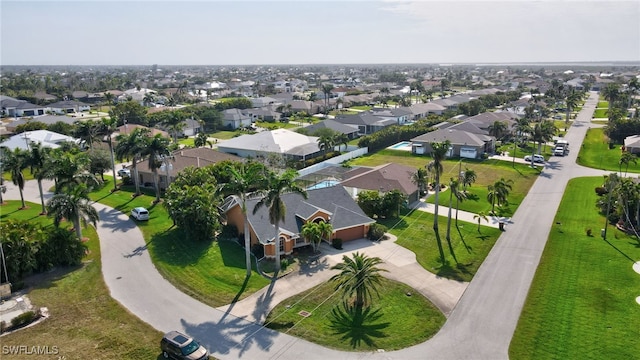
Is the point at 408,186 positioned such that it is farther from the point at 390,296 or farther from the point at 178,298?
the point at 178,298

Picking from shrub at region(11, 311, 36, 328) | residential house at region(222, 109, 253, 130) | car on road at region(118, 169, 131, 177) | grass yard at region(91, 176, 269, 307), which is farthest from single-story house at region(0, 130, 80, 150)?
shrub at region(11, 311, 36, 328)

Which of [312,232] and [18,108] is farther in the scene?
[18,108]

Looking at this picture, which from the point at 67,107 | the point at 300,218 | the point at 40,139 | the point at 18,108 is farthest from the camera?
the point at 67,107

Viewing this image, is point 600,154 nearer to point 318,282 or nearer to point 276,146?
point 276,146

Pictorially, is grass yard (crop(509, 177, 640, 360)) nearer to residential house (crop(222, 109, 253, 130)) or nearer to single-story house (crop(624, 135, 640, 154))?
single-story house (crop(624, 135, 640, 154))

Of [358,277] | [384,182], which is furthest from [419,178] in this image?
[358,277]
